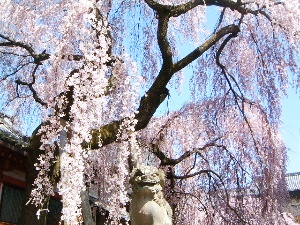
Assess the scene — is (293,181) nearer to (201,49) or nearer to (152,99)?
(201,49)

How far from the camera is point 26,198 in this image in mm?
7305

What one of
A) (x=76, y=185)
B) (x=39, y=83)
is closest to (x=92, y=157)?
(x=39, y=83)

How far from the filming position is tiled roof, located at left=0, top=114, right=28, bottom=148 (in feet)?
27.4

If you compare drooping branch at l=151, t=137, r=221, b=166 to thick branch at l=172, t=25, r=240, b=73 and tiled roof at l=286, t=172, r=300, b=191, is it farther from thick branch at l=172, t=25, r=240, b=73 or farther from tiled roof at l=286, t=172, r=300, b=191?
tiled roof at l=286, t=172, r=300, b=191

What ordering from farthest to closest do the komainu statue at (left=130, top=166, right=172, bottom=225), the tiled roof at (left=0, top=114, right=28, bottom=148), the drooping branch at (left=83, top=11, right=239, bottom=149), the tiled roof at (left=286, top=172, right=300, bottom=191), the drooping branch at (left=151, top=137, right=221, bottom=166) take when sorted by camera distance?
the tiled roof at (left=286, top=172, right=300, bottom=191) < the drooping branch at (left=151, top=137, right=221, bottom=166) < the tiled roof at (left=0, top=114, right=28, bottom=148) < the drooping branch at (left=83, top=11, right=239, bottom=149) < the komainu statue at (left=130, top=166, right=172, bottom=225)

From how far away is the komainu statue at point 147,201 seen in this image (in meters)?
5.38

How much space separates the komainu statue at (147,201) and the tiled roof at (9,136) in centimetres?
342

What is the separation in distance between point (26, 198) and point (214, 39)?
4193mm

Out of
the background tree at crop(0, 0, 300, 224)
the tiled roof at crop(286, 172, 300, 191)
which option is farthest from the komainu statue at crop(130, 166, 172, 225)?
the tiled roof at crop(286, 172, 300, 191)

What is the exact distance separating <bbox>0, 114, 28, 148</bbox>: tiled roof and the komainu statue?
135 inches

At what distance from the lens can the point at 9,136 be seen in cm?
946

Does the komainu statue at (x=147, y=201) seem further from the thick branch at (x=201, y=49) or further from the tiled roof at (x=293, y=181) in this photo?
the tiled roof at (x=293, y=181)

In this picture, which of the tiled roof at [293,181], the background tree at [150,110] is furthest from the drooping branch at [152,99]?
the tiled roof at [293,181]

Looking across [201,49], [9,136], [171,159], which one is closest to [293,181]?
[171,159]
